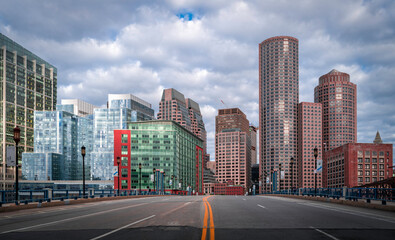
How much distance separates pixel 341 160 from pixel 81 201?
614 feet

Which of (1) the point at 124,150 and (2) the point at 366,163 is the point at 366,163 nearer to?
(2) the point at 366,163

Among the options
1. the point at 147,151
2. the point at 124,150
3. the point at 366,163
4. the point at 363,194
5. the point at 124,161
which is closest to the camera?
the point at 363,194

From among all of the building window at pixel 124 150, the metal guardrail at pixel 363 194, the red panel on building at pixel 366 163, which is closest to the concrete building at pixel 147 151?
the building window at pixel 124 150

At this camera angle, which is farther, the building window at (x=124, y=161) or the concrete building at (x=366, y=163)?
the concrete building at (x=366, y=163)

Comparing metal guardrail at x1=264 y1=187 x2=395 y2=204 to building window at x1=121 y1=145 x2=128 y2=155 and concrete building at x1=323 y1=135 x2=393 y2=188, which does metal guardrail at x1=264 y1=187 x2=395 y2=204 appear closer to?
building window at x1=121 y1=145 x2=128 y2=155

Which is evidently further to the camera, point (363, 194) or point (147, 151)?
point (147, 151)

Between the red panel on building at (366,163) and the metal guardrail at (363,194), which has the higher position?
the metal guardrail at (363,194)

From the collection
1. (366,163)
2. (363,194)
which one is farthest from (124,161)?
(363,194)

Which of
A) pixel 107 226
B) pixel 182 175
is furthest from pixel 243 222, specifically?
pixel 182 175

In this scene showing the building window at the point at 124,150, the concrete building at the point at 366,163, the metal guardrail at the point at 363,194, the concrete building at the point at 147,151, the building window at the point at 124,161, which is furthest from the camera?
the concrete building at the point at 366,163

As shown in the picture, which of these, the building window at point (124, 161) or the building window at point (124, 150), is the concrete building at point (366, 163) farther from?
the building window at point (124, 150)

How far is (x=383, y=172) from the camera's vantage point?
616 feet

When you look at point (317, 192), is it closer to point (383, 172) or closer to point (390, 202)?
point (390, 202)

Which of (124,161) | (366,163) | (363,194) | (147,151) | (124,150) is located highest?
(363,194)
